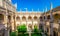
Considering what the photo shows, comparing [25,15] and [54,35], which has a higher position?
[25,15]

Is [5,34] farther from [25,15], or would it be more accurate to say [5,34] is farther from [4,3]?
[25,15]

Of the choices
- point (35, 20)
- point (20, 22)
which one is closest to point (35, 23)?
point (35, 20)

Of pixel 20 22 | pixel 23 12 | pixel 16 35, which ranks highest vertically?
pixel 23 12

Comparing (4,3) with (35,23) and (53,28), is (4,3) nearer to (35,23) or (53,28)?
(53,28)

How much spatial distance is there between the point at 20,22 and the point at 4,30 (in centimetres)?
2236

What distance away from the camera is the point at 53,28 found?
69.2ft

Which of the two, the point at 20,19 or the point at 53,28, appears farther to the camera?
the point at 20,19

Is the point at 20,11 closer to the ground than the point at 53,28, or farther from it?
farther from it

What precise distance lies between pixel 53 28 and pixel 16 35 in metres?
7.23

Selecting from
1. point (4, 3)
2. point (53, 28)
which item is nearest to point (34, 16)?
point (4, 3)

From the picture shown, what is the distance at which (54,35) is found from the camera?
22.6 m

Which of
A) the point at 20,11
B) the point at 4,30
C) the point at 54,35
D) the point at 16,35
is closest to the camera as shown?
the point at 4,30

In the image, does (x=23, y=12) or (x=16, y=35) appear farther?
(x=23, y=12)

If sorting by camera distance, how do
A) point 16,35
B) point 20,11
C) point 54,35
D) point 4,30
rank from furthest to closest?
1. point 20,11
2. point 16,35
3. point 54,35
4. point 4,30
